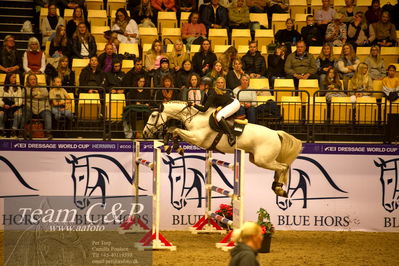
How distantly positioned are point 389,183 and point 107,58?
6259 mm

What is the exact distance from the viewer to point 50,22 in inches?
660

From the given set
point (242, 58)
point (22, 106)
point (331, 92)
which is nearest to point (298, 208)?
point (331, 92)

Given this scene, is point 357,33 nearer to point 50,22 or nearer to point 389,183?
point 389,183

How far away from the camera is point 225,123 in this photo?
11609 millimetres

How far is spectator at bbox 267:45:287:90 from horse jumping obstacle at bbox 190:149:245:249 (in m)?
3.70

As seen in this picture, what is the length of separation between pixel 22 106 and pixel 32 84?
0.59 metres

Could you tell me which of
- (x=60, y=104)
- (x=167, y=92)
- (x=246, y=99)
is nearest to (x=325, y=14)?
(x=246, y=99)

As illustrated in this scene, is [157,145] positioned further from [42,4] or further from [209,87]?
[42,4]

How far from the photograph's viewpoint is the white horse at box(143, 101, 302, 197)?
1175 cm

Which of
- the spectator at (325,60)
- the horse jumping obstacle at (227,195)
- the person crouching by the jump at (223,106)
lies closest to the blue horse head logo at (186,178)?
the horse jumping obstacle at (227,195)

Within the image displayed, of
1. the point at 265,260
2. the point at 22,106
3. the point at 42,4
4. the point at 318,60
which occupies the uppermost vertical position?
the point at 42,4

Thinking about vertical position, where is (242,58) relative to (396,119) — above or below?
above

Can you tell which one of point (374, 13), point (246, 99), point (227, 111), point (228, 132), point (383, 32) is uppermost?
point (374, 13)

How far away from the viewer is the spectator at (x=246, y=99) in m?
14.0
